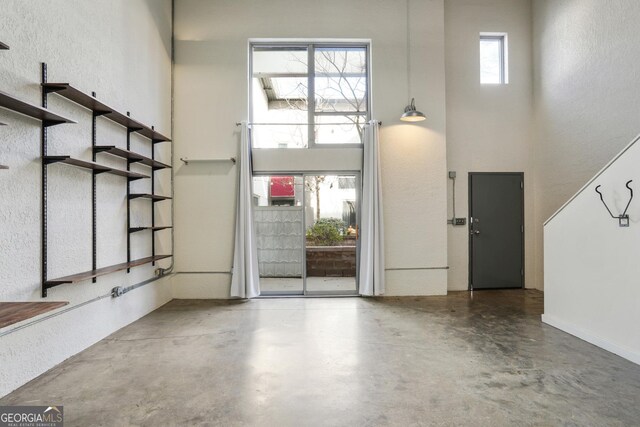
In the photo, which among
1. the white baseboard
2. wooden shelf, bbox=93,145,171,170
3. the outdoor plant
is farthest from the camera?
the outdoor plant

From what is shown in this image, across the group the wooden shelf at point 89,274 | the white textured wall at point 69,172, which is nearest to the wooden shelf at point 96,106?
the white textured wall at point 69,172

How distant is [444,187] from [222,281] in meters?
3.81

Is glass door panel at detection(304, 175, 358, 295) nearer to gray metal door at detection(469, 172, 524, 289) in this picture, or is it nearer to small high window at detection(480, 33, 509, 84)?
gray metal door at detection(469, 172, 524, 289)

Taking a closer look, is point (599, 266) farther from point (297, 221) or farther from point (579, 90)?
point (297, 221)

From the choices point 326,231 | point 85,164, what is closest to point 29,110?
point 85,164

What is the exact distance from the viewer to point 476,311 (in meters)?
4.38

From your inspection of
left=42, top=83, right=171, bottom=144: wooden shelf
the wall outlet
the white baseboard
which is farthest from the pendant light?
left=42, top=83, right=171, bottom=144: wooden shelf

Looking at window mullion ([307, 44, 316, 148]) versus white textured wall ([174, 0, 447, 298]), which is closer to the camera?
white textured wall ([174, 0, 447, 298])

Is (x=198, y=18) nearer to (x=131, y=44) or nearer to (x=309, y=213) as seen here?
(x=131, y=44)

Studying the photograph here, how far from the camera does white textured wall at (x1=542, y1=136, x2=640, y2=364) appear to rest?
2.84 meters

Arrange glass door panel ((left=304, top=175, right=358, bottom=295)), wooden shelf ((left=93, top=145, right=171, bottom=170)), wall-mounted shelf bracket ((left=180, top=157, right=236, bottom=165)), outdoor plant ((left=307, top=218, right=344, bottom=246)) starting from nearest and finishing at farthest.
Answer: wooden shelf ((left=93, top=145, right=171, bottom=170)) < wall-mounted shelf bracket ((left=180, top=157, right=236, bottom=165)) < glass door panel ((left=304, top=175, right=358, bottom=295)) < outdoor plant ((left=307, top=218, right=344, bottom=246))

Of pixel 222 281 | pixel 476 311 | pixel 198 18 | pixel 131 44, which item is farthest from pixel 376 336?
pixel 198 18

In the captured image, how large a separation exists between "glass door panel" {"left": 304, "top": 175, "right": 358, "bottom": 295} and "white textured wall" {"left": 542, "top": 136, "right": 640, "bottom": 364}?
273cm

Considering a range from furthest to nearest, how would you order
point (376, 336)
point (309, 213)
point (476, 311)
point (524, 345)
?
point (309, 213) < point (476, 311) < point (376, 336) < point (524, 345)
